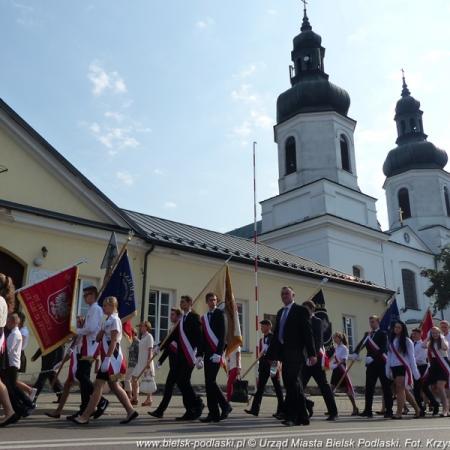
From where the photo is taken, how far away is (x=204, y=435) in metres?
6.04

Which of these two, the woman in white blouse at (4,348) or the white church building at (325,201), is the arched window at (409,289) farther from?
the woman in white blouse at (4,348)

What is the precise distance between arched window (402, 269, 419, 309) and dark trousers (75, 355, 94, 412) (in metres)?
34.4

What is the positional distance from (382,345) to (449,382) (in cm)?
186

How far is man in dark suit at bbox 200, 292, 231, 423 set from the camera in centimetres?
779

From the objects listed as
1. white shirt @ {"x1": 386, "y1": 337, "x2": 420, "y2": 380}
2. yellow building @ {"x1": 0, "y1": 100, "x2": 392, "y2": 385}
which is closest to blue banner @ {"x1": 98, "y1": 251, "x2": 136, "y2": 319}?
yellow building @ {"x1": 0, "y1": 100, "x2": 392, "y2": 385}

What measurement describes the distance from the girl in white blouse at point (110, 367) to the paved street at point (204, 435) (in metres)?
0.18

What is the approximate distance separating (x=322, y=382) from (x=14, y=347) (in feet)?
16.1

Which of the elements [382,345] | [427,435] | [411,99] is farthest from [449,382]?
[411,99]

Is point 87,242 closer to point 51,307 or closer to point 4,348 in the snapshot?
point 51,307

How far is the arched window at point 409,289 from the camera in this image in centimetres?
3884

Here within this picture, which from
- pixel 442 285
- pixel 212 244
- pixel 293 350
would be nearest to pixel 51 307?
pixel 293 350

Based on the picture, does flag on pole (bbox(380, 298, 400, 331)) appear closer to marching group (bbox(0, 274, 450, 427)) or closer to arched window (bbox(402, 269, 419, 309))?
marching group (bbox(0, 274, 450, 427))

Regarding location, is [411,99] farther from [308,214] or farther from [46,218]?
[46,218]

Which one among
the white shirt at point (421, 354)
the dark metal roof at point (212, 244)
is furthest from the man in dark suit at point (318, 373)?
the dark metal roof at point (212, 244)
